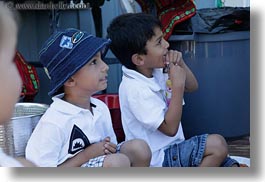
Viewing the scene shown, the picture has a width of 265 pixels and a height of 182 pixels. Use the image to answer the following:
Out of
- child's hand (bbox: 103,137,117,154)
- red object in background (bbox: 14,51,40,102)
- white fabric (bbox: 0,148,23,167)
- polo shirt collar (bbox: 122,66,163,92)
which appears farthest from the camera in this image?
red object in background (bbox: 14,51,40,102)

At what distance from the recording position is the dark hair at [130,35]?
276cm

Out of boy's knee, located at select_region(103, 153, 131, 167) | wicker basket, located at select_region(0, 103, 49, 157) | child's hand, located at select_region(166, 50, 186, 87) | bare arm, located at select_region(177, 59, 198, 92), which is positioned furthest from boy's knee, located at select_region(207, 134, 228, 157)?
wicker basket, located at select_region(0, 103, 49, 157)

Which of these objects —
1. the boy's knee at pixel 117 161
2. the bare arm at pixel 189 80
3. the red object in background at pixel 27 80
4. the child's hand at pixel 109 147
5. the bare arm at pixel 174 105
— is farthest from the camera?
the red object in background at pixel 27 80

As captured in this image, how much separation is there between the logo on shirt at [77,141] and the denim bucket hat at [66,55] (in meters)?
0.19

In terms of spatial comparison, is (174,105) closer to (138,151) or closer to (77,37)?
(138,151)

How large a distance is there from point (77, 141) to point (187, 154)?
540mm

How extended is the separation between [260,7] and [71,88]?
2.66ft

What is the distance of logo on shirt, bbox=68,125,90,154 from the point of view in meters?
2.35

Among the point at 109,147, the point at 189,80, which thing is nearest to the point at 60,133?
the point at 109,147

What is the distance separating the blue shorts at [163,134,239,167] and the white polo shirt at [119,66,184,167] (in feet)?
0.11

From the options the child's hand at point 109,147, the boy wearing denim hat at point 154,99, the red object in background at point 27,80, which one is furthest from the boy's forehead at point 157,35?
the red object in background at point 27,80

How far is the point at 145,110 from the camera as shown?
2617 millimetres

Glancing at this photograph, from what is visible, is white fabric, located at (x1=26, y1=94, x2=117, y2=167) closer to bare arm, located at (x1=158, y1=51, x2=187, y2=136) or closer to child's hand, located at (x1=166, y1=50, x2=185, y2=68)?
bare arm, located at (x1=158, y1=51, x2=187, y2=136)

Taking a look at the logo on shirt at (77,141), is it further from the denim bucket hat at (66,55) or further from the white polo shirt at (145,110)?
the white polo shirt at (145,110)
